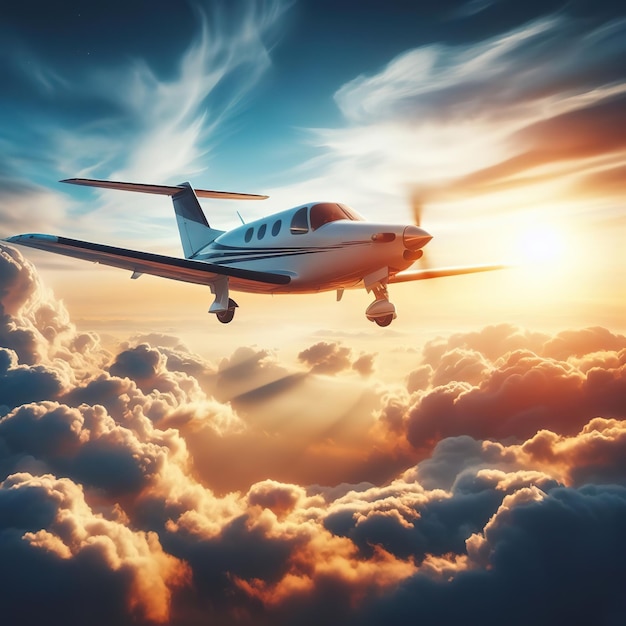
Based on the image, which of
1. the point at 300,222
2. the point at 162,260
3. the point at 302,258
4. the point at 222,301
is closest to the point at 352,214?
the point at 300,222

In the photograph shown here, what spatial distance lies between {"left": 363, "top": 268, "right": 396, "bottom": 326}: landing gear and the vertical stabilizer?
12.1 m

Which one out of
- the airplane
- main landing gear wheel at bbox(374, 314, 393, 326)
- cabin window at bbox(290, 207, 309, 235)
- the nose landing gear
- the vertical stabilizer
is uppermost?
the vertical stabilizer

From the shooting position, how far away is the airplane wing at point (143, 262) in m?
12.9

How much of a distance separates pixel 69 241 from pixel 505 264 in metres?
16.1

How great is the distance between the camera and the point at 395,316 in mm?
16359

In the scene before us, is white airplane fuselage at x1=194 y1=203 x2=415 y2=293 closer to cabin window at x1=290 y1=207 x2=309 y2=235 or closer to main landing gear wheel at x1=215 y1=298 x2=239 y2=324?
cabin window at x1=290 y1=207 x2=309 y2=235

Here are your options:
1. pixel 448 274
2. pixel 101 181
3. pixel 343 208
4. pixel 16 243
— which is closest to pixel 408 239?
pixel 343 208

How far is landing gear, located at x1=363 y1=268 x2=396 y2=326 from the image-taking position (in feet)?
50.8

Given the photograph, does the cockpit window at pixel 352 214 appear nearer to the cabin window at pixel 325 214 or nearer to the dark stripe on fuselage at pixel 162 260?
the cabin window at pixel 325 214

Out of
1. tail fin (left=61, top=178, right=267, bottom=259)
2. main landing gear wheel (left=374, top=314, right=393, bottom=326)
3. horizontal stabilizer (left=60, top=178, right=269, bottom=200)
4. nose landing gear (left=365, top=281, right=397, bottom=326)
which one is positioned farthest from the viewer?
tail fin (left=61, top=178, right=267, bottom=259)

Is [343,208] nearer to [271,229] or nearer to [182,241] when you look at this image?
[271,229]

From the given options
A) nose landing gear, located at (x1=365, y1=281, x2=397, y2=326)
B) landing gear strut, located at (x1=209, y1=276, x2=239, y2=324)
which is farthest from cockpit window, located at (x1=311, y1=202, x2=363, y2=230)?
landing gear strut, located at (x1=209, y1=276, x2=239, y2=324)

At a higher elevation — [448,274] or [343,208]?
[343,208]

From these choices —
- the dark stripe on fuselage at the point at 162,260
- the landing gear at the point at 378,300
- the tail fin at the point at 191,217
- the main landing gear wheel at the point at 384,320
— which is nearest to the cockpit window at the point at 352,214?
the landing gear at the point at 378,300
